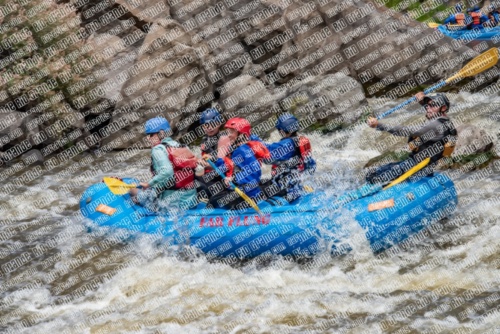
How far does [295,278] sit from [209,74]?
18.8ft

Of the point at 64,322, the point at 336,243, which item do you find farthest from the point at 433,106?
the point at 64,322

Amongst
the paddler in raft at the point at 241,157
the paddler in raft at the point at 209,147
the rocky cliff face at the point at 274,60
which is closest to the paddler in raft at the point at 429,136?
the paddler in raft at the point at 241,157

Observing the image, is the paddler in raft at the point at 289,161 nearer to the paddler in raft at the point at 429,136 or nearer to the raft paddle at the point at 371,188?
the raft paddle at the point at 371,188

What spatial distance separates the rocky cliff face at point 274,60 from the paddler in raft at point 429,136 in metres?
3.94

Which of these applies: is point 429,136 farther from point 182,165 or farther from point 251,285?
point 182,165

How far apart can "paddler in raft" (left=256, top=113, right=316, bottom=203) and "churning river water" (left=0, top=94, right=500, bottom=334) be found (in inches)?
12.4

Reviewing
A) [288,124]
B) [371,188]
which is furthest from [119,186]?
[371,188]

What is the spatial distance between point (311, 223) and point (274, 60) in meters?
6.50

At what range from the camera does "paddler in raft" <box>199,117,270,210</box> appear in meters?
6.35

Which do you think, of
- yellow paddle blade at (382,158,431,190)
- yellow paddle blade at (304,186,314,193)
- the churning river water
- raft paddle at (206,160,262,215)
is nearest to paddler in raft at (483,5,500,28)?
the churning river water

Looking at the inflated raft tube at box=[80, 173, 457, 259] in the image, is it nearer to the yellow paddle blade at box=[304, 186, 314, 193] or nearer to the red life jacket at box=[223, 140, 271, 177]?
the yellow paddle blade at box=[304, 186, 314, 193]

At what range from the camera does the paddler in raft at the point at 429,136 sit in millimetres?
6391

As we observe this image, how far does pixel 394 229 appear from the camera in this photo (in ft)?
20.7

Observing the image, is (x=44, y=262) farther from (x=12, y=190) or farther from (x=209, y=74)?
(x=209, y=74)
